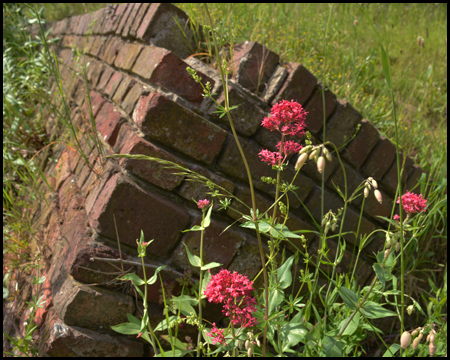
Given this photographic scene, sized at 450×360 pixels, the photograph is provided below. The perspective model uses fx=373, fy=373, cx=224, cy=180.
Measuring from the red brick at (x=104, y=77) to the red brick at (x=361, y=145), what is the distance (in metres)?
1.40

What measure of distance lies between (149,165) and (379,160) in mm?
1176

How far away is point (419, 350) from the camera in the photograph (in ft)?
4.87

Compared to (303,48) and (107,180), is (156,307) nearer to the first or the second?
(107,180)

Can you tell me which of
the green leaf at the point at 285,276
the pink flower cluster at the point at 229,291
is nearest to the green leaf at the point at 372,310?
the green leaf at the point at 285,276

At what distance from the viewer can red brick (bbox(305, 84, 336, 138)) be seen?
1.77 metres

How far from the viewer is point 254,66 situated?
1838 mm

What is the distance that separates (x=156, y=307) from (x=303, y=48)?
91.1 inches

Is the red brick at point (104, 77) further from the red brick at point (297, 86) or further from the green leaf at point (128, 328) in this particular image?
the green leaf at point (128, 328)

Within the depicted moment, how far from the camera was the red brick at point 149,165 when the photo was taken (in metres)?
1.49

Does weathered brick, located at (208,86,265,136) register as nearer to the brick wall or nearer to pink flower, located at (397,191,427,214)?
the brick wall

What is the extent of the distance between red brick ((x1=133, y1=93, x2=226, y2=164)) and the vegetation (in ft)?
0.83

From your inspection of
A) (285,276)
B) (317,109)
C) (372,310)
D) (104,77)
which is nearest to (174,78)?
(317,109)

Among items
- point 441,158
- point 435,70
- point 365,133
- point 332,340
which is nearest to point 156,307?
point 332,340

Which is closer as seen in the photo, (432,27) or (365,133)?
(365,133)
